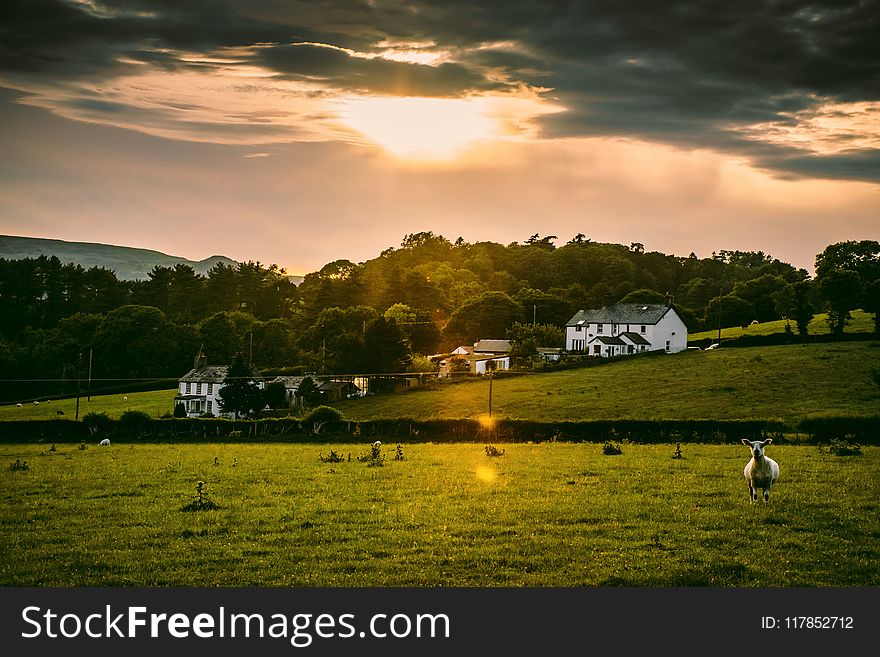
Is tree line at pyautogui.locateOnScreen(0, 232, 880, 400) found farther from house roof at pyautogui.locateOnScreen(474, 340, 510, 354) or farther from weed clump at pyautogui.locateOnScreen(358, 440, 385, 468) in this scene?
weed clump at pyautogui.locateOnScreen(358, 440, 385, 468)

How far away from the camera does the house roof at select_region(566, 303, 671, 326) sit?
106938 millimetres

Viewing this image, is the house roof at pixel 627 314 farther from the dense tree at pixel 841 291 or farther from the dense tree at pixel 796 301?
the dense tree at pixel 841 291

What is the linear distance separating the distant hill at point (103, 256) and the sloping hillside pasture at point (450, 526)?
280 ft

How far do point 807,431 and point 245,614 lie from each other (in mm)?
35028

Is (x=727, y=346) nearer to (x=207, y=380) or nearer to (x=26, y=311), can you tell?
(x=207, y=380)

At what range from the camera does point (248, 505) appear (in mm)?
21359

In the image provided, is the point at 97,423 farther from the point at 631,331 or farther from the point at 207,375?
the point at 631,331

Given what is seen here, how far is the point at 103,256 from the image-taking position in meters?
137

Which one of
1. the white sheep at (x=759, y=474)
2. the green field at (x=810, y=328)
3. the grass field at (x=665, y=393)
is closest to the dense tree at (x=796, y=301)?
the green field at (x=810, y=328)

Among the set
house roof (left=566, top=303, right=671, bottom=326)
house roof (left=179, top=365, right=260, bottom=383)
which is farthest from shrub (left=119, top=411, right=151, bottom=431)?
house roof (left=566, top=303, right=671, bottom=326)

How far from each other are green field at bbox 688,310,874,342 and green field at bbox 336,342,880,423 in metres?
10.5

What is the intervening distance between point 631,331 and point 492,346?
19.6 m

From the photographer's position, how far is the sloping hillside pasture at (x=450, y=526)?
46.0 feet

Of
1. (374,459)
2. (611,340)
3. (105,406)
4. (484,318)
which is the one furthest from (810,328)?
(105,406)
